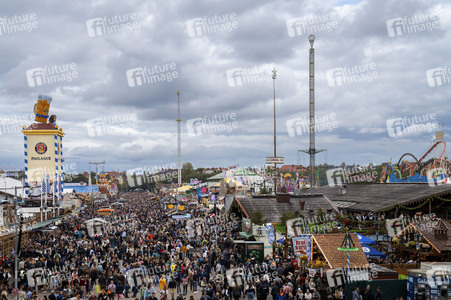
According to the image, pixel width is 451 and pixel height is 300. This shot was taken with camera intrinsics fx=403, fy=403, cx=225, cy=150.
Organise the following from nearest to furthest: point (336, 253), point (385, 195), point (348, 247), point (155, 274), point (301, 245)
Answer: point (348, 247) < point (336, 253) < point (301, 245) < point (155, 274) < point (385, 195)

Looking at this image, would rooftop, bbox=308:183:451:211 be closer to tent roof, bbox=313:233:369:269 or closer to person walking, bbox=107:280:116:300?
tent roof, bbox=313:233:369:269

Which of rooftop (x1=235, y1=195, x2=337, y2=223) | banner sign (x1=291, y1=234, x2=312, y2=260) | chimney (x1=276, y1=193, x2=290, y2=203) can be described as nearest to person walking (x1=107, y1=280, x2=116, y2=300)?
banner sign (x1=291, y1=234, x2=312, y2=260)

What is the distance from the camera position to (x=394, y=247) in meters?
21.1

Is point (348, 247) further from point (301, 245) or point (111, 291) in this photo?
point (111, 291)

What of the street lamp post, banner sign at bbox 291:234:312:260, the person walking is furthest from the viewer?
banner sign at bbox 291:234:312:260

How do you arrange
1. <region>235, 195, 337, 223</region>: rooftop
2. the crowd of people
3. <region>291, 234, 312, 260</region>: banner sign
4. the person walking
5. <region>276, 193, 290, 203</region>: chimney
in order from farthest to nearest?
<region>276, 193, 290, 203</region>: chimney, <region>235, 195, 337, 223</region>: rooftop, <region>291, 234, 312, 260</region>: banner sign, the person walking, the crowd of people

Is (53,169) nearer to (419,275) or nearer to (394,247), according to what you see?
(394,247)

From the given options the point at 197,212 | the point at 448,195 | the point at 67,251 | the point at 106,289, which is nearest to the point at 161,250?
the point at 67,251

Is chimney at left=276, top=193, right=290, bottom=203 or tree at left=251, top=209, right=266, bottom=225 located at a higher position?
chimney at left=276, top=193, right=290, bottom=203

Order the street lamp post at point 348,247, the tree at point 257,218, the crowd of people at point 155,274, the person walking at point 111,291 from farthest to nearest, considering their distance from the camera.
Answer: the tree at point 257,218
the person walking at point 111,291
the crowd of people at point 155,274
the street lamp post at point 348,247

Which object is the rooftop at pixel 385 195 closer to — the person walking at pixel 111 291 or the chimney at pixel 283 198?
the chimney at pixel 283 198

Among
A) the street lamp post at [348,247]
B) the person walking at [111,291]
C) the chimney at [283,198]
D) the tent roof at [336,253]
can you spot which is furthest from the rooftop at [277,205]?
the person walking at [111,291]

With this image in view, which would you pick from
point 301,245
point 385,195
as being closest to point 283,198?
point 385,195

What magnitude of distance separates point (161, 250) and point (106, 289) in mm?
7222
